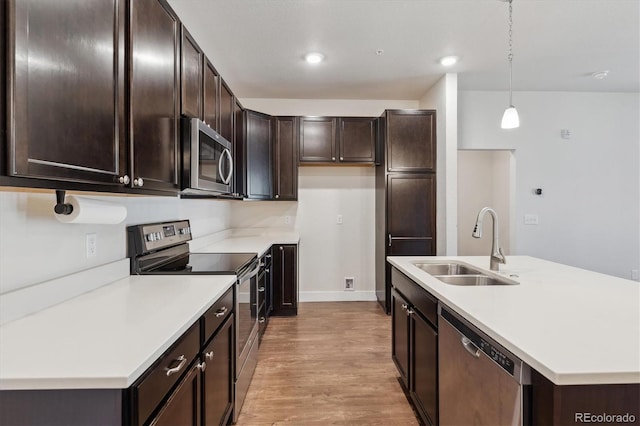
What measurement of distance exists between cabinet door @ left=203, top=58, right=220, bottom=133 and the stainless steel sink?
5.77 feet

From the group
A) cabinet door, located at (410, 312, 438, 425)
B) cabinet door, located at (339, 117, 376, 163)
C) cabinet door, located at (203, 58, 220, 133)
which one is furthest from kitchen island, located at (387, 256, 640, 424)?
cabinet door, located at (339, 117, 376, 163)

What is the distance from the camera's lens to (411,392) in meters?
1.87

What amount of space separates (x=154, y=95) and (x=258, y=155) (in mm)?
2144

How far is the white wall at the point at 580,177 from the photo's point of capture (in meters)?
3.98

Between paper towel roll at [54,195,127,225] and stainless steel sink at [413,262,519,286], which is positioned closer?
paper towel roll at [54,195,127,225]

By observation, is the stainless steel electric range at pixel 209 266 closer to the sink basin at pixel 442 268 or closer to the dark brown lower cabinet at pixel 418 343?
the dark brown lower cabinet at pixel 418 343

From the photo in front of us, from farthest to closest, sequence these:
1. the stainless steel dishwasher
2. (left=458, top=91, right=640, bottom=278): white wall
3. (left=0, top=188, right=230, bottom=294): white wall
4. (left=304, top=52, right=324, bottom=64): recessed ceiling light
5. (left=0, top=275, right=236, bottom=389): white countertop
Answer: (left=458, top=91, right=640, bottom=278): white wall, (left=304, top=52, right=324, bottom=64): recessed ceiling light, (left=0, top=188, right=230, bottom=294): white wall, the stainless steel dishwasher, (left=0, top=275, right=236, bottom=389): white countertop

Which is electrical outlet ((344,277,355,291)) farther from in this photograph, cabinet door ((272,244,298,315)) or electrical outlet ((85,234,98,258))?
electrical outlet ((85,234,98,258))

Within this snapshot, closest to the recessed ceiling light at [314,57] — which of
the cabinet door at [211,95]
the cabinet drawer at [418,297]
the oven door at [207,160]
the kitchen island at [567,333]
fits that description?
the cabinet door at [211,95]

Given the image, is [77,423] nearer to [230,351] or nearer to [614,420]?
[230,351]

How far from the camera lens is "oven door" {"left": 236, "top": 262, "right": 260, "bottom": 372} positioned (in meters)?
1.85

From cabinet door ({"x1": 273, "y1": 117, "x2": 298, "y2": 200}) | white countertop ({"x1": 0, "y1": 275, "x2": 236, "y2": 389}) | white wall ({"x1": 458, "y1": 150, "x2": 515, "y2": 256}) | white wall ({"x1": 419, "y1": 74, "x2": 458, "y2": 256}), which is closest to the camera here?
white countertop ({"x1": 0, "y1": 275, "x2": 236, "y2": 389})

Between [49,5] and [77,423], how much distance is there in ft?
3.66

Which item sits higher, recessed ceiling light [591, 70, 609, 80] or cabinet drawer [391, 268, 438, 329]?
recessed ceiling light [591, 70, 609, 80]
